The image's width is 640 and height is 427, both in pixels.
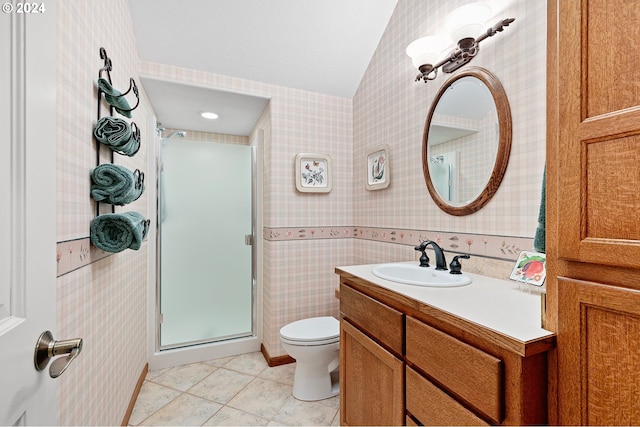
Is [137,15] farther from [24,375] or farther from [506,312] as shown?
[506,312]

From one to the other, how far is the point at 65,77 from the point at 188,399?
1.86m

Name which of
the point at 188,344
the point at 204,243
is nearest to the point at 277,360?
the point at 188,344

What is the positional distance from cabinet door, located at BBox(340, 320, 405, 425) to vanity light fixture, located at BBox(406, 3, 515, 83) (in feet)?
4.60

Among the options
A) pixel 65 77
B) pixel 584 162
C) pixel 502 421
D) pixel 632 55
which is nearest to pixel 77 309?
pixel 65 77

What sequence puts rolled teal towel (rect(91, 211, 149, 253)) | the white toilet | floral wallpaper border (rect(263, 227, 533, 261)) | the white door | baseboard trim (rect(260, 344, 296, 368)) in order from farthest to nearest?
1. baseboard trim (rect(260, 344, 296, 368))
2. the white toilet
3. floral wallpaper border (rect(263, 227, 533, 261))
4. rolled teal towel (rect(91, 211, 149, 253))
5. the white door

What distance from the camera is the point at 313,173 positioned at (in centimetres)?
239

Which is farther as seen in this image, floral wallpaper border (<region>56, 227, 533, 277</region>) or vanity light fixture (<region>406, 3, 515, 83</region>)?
vanity light fixture (<region>406, 3, 515, 83</region>)

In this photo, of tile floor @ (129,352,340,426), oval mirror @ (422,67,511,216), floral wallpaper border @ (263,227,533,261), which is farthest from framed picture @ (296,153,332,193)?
tile floor @ (129,352,340,426)

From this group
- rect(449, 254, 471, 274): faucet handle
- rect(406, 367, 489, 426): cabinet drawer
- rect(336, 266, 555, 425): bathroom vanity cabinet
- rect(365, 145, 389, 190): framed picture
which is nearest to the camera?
rect(336, 266, 555, 425): bathroom vanity cabinet

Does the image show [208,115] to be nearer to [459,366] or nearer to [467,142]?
[467,142]

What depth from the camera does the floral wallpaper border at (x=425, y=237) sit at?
4.17 feet

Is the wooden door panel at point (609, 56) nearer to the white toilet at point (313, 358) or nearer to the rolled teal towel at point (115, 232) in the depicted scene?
the rolled teal towel at point (115, 232)

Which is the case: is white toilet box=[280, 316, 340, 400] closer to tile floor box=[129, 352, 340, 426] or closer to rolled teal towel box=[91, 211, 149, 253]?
tile floor box=[129, 352, 340, 426]

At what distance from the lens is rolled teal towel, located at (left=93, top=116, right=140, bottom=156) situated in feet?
3.91
